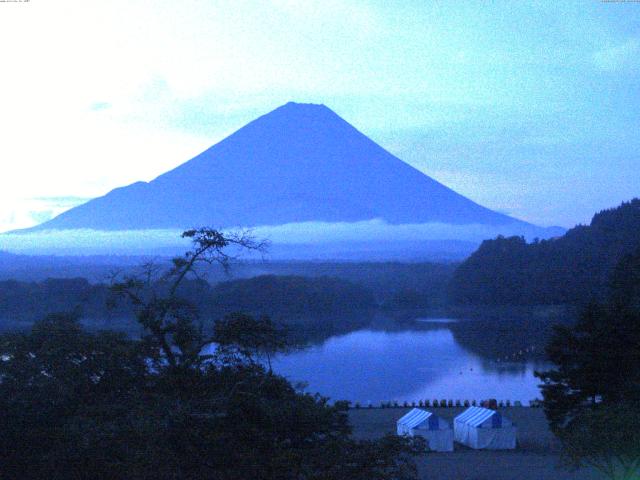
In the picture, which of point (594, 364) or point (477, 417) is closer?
point (594, 364)

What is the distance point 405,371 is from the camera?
63.4 feet

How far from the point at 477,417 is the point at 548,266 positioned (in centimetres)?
2573

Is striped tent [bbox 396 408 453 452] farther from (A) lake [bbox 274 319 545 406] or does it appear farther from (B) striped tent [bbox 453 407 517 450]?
(A) lake [bbox 274 319 545 406]

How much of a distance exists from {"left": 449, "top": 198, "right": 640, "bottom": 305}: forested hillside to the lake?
8673 mm

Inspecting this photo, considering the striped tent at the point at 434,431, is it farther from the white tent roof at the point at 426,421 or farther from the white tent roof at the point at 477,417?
the white tent roof at the point at 477,417

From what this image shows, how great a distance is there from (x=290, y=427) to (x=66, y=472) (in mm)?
1254

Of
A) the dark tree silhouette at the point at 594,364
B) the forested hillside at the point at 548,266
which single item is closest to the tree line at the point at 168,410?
the dark tree silhouette at the point at 594,364

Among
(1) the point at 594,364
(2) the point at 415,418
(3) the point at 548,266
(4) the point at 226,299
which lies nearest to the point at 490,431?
(2) the point at 415,418

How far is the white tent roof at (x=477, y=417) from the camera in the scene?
409 inches

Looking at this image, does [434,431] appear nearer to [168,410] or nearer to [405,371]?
[168,410]

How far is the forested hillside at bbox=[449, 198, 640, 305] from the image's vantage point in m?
33.4

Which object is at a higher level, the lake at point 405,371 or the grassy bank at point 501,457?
the grassy bank at point 501,457

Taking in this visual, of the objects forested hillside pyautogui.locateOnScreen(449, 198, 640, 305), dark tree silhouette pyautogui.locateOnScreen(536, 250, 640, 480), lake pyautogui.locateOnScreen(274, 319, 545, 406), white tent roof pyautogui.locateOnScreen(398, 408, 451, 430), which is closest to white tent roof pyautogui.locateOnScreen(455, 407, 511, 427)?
white tent roof pyautogui.locateOnScreen(398, 408, 451, 430)

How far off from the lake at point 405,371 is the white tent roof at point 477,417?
322cm
